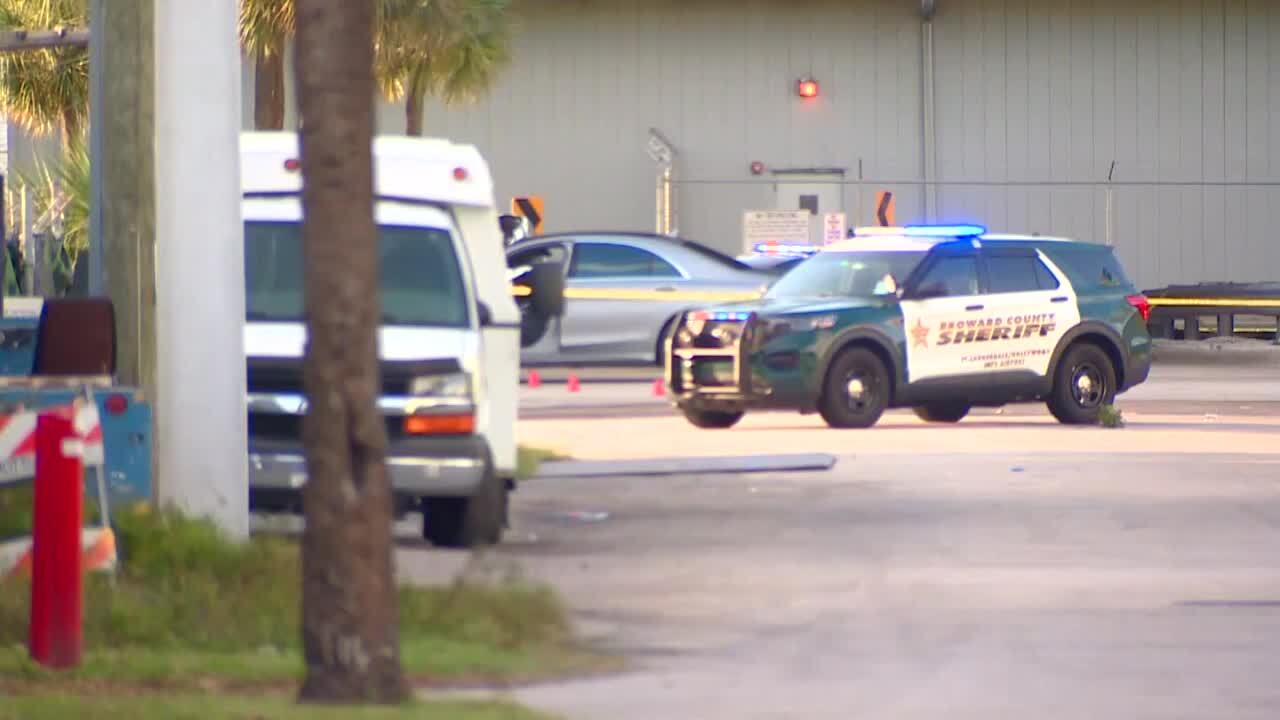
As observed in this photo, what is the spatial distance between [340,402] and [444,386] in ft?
15.3

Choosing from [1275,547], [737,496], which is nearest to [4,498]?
[737,496]

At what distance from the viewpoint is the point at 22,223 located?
26453mm

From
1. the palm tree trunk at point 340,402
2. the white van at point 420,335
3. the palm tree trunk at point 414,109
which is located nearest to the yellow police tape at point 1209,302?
the palm tree trunk at point 414,109

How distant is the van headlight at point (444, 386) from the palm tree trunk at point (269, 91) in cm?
1680

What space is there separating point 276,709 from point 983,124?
1403 inches

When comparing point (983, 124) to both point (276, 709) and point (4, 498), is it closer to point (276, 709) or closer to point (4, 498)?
point (4, 498)

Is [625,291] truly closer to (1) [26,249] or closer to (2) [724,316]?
(2) [724,316]

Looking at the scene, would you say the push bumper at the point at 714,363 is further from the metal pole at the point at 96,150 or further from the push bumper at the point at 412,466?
the metal pole at the point at 96,150

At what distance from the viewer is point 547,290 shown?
13.9 m

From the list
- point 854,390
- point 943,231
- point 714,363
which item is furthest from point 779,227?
point 714,363

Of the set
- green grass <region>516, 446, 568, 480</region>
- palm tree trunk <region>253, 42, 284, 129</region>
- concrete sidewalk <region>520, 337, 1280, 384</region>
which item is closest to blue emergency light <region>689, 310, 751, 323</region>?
green grass <region>516, 446, 568, 480</region>

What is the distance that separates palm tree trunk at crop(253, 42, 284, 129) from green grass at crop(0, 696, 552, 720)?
21.0 m

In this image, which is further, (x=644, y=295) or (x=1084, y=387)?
(x=644, y=295)

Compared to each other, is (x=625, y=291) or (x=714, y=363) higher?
(x=625, y=291)
